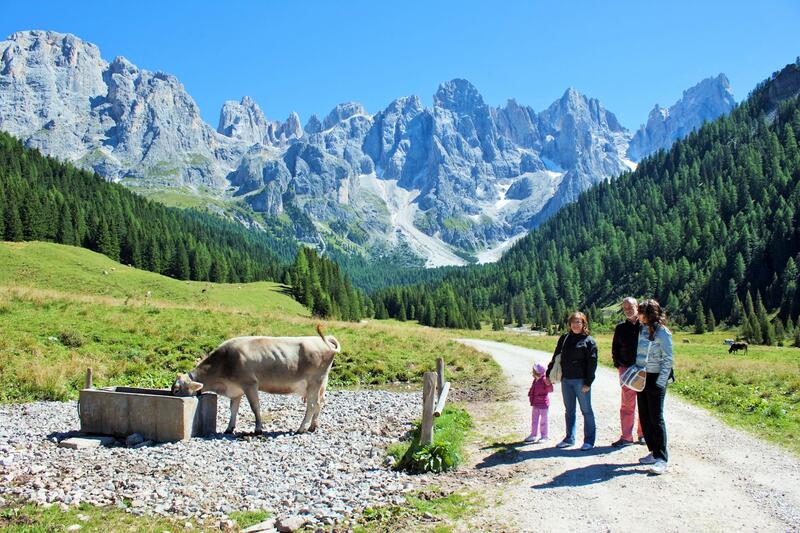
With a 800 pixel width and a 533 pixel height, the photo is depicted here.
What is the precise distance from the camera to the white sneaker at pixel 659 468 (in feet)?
37.6

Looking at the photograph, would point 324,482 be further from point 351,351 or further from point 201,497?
point 351,351

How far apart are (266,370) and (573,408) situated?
9.19 metres

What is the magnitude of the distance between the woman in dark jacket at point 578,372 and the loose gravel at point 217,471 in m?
5.00

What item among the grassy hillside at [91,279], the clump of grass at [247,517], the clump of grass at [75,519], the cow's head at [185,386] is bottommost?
the clump of grass at [247,517]

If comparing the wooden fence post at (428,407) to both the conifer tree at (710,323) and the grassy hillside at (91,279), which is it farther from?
the conifer tree at (710,323)

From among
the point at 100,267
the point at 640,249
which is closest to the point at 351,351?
the point at 100,267

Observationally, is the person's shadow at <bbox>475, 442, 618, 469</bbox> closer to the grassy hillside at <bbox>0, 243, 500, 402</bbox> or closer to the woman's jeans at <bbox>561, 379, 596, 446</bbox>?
the woman's jeans at <bbox>561, 379, 596, 446</bbox>

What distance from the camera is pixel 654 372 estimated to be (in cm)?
1209

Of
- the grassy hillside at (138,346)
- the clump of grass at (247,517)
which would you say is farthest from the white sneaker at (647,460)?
the grassy hillside at (138,346)

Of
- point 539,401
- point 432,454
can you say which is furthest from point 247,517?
point 539,401

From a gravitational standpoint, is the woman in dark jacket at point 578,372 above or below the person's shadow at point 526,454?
above

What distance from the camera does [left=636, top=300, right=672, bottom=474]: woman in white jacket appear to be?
1188cm

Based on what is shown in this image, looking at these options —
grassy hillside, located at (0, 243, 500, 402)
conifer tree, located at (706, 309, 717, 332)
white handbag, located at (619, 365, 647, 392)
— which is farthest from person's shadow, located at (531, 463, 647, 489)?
conifer tree, located at (706, 309, 717, 332)

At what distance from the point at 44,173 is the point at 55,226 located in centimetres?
4236
